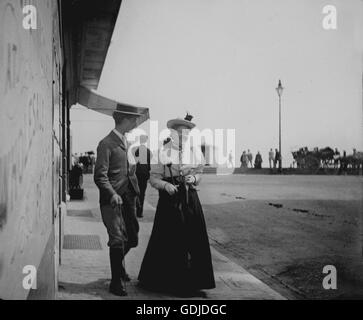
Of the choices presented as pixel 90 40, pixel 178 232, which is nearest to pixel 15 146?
pixel 178 232

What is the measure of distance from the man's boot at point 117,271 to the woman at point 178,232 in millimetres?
301

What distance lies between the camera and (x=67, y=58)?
7.99m

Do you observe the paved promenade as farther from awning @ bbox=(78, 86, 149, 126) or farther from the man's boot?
awning @ bbox=(78, 86, 149, 126)

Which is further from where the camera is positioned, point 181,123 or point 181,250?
point 181,250

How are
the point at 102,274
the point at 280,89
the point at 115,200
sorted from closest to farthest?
the point at 280,89
the point at 115,200
the point at 102,274

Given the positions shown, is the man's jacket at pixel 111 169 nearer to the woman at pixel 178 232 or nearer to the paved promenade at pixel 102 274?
the woman at pixel 178 232

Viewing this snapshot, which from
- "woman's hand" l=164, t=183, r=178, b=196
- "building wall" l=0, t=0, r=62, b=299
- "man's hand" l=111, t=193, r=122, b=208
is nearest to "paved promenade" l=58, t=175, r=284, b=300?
"man's hand" l=111, t=193, r=122, b=208

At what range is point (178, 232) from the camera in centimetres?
452

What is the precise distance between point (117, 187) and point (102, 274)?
3.45ft

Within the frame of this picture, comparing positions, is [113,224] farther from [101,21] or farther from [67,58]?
[67,58]

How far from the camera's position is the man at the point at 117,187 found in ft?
13.9

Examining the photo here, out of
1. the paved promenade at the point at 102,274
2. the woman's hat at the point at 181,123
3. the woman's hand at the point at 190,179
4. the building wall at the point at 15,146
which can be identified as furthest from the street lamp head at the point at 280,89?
the building wall at the point at 15,146

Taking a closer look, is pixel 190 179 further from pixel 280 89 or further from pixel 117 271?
pixel 280 89
